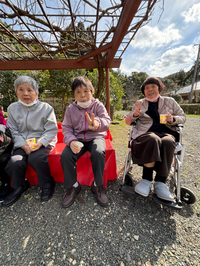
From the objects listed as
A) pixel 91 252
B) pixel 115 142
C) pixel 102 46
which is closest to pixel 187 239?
pixel 91 252

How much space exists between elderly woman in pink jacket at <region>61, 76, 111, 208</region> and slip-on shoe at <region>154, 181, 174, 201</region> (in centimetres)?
64

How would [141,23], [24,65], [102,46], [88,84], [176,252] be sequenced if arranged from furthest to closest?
[24,65]
[102,46]
[141,23]
[88,84]
[176,252]

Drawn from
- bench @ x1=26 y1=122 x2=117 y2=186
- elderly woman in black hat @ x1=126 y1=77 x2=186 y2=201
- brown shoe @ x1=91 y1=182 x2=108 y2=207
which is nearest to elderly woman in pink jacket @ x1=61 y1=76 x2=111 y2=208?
brown shoe @ x1=91 y1=182 x2=108 y2=207

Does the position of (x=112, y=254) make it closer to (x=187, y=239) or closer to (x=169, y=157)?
(x=187, y=239)

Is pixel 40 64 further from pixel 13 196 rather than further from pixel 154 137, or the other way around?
pixel 154 137

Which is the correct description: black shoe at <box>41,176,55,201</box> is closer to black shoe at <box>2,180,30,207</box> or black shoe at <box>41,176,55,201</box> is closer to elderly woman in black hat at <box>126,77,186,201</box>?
black shoe at <box>2,180,30,207</box>

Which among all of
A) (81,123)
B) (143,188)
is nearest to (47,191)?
(81,123)

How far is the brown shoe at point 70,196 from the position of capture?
156 cm

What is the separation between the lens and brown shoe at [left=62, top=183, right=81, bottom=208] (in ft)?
5.13

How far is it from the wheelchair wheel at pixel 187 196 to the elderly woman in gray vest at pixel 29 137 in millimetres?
1775

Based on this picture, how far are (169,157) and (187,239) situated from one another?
782mm

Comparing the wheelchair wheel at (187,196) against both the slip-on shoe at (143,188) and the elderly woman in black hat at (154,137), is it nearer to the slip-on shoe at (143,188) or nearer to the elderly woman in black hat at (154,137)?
the elderly woman in black hat at (154,137)

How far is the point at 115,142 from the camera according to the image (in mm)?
3832

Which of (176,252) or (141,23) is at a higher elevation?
(141,23)
